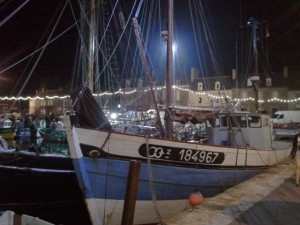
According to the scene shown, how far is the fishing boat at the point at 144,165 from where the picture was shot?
8.40 m

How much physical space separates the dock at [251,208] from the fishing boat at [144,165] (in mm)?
916

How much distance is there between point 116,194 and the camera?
8.79m

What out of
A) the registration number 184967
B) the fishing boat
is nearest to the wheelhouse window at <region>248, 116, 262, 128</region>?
the fishing boat

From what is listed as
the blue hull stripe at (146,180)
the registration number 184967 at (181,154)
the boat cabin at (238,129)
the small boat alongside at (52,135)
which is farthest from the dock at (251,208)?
the small boat alongside at (52,135)

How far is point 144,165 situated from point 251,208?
2.89m

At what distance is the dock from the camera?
261 inches

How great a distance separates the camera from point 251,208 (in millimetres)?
7473

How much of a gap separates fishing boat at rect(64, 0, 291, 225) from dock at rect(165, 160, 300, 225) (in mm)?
916

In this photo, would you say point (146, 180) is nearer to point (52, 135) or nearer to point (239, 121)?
point (239, 121)

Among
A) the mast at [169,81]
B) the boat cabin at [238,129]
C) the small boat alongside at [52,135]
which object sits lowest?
the small boat alongside at [52,135]

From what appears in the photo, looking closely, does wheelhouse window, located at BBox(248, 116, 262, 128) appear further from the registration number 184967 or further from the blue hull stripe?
the registration number 184967

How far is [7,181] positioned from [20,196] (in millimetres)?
635

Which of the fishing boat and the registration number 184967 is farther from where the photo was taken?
the registration number 184967

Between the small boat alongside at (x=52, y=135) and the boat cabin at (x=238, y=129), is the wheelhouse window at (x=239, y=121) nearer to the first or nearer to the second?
the boat cabin at (x=238, y=129)
